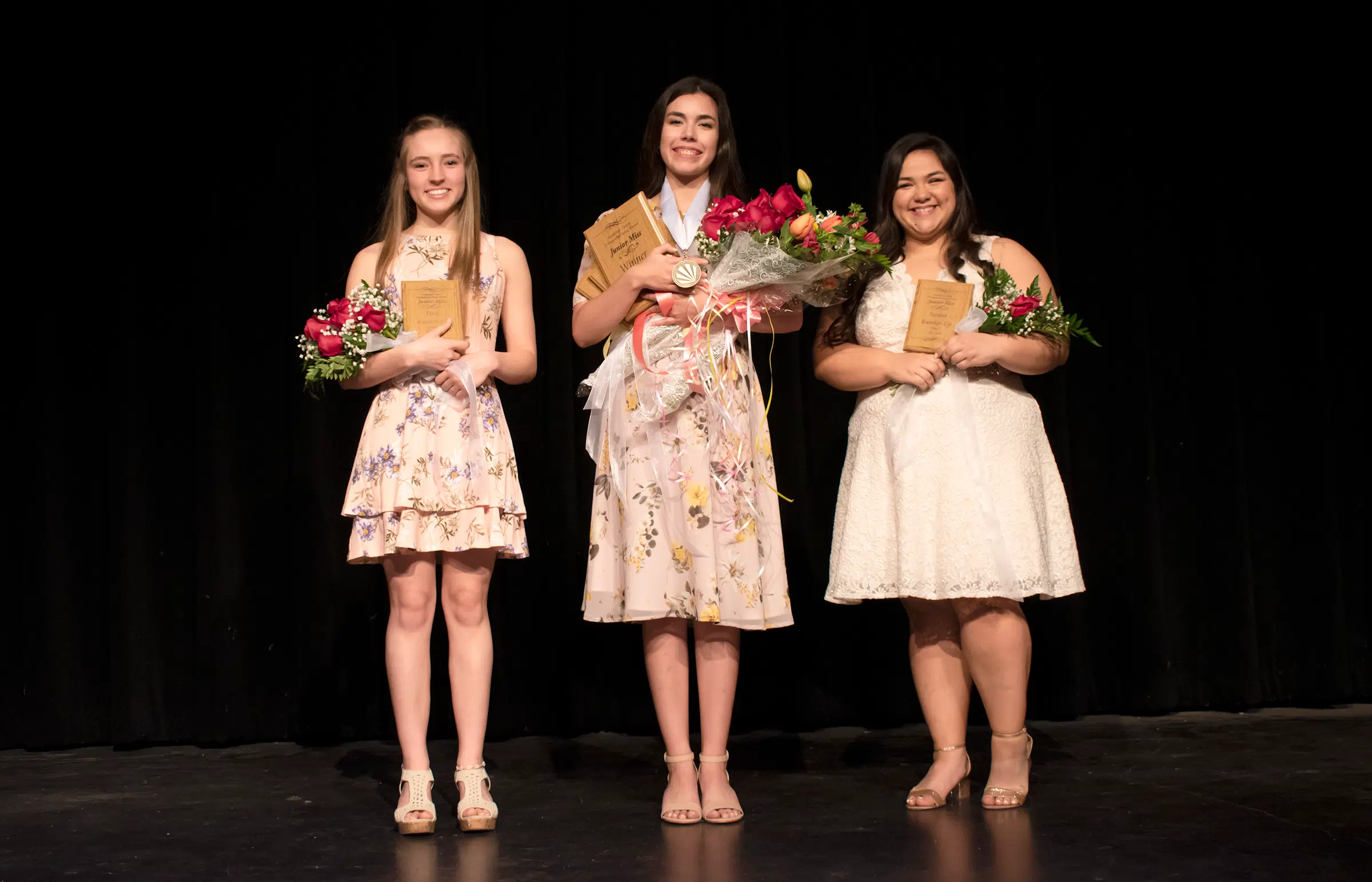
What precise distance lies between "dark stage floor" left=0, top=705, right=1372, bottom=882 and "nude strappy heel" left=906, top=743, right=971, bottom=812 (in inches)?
1.7

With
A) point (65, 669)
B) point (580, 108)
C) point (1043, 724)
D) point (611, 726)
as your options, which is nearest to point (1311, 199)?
point (1043, 724)

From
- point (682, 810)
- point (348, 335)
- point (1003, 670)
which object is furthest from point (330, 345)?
point (1003, 670)

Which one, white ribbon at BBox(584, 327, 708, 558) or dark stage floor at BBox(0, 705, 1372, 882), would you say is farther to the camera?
white ribbon at BBox(584, 327, 708, 558)

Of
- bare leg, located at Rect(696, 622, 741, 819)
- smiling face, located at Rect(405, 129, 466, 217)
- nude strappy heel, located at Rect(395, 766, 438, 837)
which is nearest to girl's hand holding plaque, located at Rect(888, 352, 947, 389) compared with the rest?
bare leg, located at Rect(696, 622, 741, 819)

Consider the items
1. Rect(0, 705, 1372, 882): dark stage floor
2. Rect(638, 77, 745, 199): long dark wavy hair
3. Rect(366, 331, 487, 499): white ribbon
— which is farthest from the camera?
Rect(638, 77, 745, 199): long dark wavy hair

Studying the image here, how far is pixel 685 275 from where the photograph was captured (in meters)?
2.71

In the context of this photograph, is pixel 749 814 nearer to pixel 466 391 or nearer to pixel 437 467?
pixel 437 467

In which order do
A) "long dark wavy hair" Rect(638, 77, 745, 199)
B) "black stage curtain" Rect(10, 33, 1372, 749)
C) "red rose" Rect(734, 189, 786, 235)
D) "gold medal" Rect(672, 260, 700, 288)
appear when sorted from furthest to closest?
"black stage curtain" Rect(10, 33, 1372, 749), "long dark wavy hair" Rect(638, 77, 745, 199), "gold medal" Rect(672, 260, 700, 288), "red rose" Rect(734, 189, 786, 235)

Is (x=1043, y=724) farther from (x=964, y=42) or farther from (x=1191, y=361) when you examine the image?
(x=964, y=42)

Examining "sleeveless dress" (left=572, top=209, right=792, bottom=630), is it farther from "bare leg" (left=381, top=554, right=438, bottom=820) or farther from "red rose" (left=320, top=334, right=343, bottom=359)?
"red rose" (left=320, top=334, right=343, bottom=359)

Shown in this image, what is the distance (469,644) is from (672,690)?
496 millimetres

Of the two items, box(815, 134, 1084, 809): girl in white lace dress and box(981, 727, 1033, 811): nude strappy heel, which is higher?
box(815, 134, 1084, 809): girl in white lace dress

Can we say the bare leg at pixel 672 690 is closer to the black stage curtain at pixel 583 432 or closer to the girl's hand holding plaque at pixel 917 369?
the girl's hand holding plaque at pixel 917 369

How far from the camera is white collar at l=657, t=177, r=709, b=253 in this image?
2.86 metres
